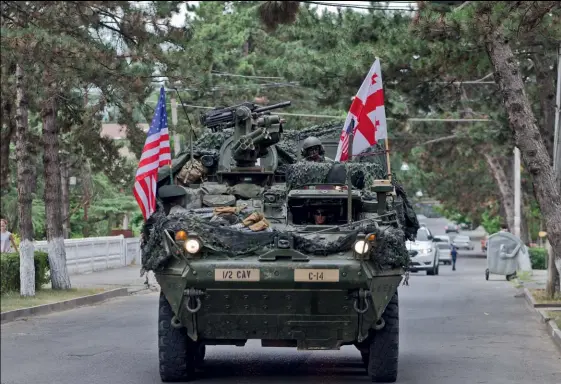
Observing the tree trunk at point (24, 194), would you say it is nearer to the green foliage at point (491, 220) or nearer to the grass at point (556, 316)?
the grass at point (556, 316)

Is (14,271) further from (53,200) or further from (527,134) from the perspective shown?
(527,134)

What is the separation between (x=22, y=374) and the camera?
1298cm

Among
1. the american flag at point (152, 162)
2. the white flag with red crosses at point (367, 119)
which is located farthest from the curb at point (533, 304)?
the american flag at point (152, 162)

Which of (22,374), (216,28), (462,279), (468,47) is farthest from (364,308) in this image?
(216,28)

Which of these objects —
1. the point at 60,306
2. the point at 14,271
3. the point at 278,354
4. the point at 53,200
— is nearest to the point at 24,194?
the point at 14,271

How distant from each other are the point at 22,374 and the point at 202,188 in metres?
2.85

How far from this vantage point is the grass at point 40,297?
21362 millimetres

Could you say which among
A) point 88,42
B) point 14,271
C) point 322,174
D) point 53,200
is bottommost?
point 14,271

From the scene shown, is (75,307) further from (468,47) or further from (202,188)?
(202,188)

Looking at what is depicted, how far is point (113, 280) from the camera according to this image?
32844mm

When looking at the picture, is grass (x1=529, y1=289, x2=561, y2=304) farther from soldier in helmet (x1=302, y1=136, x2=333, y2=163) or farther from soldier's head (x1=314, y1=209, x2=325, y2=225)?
soldier's head (x1=314, y1=209, x2=325, y2=225)

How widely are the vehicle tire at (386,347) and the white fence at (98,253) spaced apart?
20.3 meters

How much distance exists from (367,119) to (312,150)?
286 centimetres

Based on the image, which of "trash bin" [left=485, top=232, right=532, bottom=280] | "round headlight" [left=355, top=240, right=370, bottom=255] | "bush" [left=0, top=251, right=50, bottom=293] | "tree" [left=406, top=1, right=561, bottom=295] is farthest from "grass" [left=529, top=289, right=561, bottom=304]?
"round headlight" [left=355, top=240, right=370, bottom=255]
